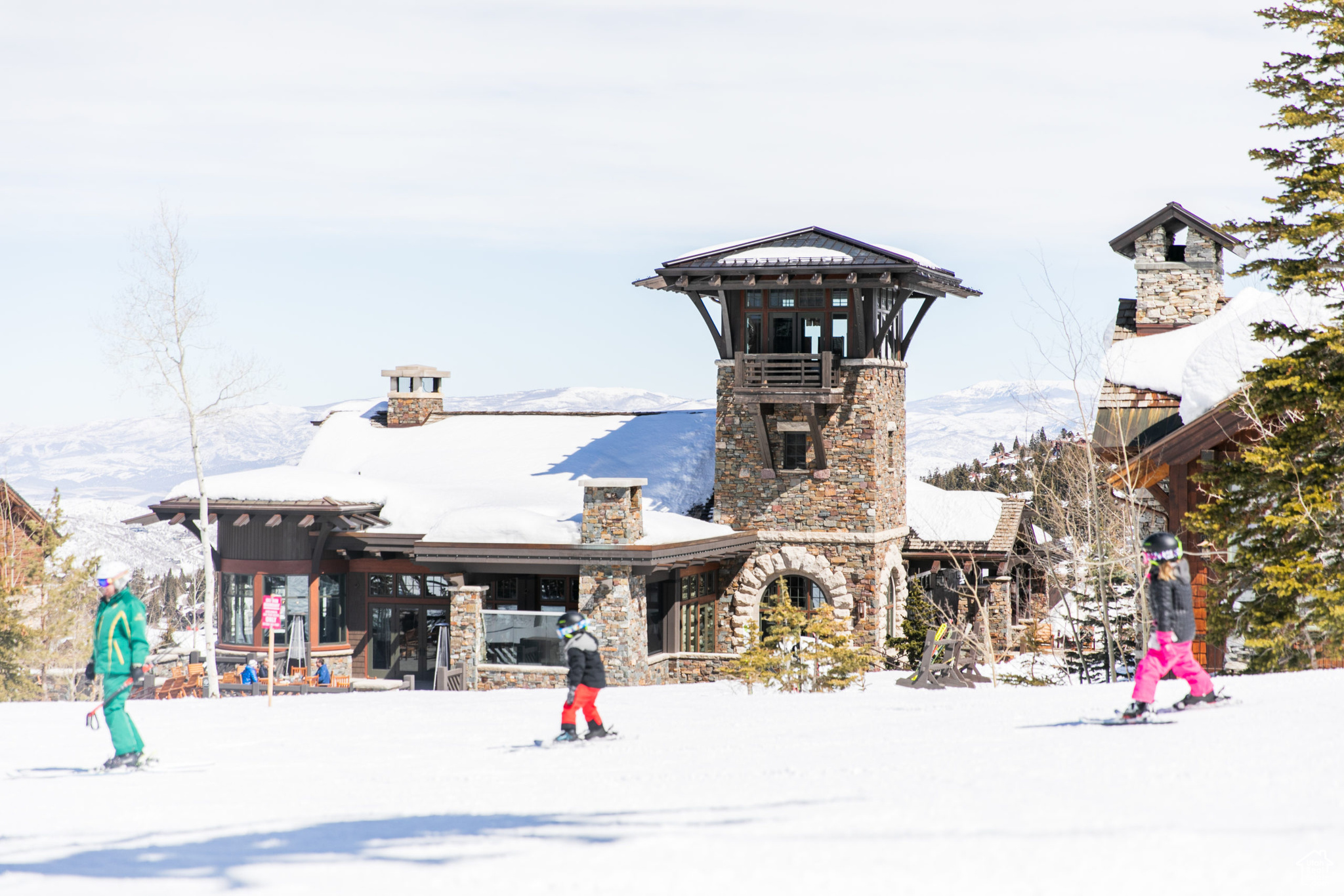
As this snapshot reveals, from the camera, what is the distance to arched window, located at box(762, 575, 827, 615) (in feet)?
85.0

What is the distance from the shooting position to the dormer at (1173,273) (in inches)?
1008

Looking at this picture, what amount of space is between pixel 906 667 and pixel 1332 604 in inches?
524

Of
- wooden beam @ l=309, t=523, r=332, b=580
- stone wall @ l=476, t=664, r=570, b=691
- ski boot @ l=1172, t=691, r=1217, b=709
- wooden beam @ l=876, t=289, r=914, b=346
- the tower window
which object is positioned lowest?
stone wall @ l=476, t=664, r=570, b=691

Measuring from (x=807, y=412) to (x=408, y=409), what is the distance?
39.2ft

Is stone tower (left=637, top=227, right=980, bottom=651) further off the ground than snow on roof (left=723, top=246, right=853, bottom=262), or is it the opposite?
snow on roof (left=723, top=246, right=853, bottom=262)

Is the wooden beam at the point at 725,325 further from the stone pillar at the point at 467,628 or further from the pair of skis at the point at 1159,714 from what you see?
the pair of skis at the point at 1159,714

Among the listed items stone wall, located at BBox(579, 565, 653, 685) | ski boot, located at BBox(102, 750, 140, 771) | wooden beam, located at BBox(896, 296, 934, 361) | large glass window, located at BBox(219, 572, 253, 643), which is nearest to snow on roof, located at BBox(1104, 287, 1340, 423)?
wooden beam, located at BBox(896, 296, 934, 361)

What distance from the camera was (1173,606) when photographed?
916 centimetres

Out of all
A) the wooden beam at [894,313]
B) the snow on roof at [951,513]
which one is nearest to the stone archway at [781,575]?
the snow on roof at [951,513]

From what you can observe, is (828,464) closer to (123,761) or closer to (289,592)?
(289,592)

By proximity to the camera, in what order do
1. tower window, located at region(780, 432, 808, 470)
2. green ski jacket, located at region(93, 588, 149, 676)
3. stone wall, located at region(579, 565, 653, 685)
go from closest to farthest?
green ski jacket, located at region(93, 588, 149, 676) < stone wall, located at region(579, 565, 653, 685) < tower window, located at region(780, 432, 808, 470)

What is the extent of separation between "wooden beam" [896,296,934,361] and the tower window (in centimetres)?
320

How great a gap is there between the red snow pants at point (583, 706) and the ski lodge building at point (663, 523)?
10887mm

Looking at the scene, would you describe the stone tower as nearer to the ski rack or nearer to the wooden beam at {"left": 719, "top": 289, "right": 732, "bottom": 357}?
the wooden beam at {"left": 719, "top": 289, "right": 732, "bottom": 357}
